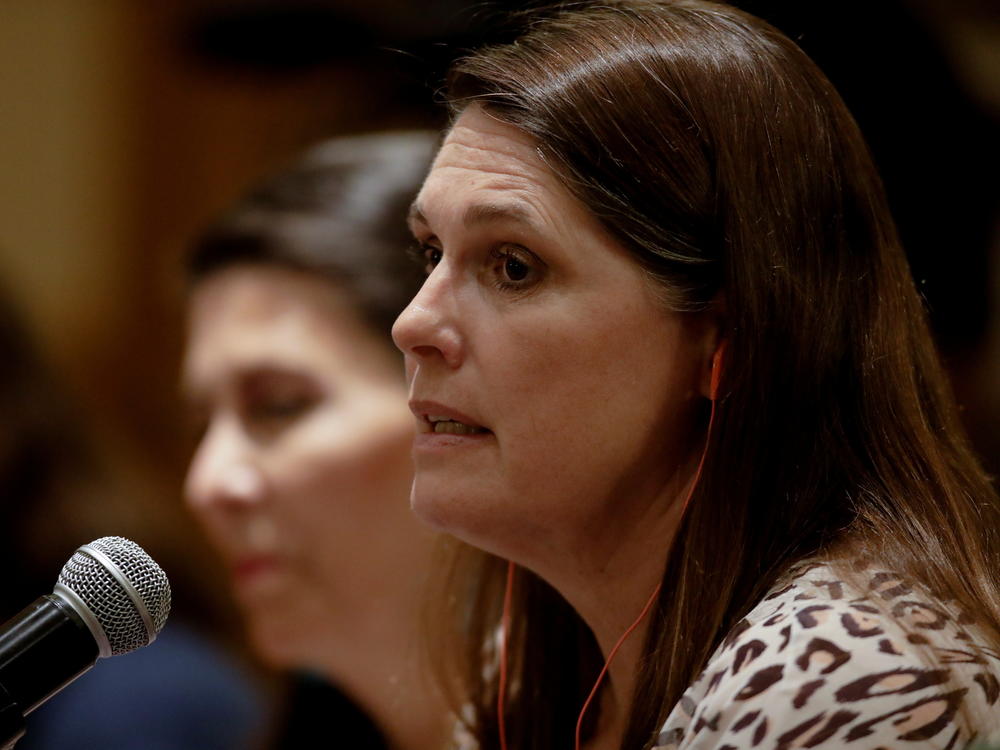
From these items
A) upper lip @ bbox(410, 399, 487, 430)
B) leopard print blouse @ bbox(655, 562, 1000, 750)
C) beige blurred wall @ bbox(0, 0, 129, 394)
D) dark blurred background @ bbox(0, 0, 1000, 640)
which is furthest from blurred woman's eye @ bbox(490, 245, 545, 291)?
beige blurred wall @ bbox(0, 0, 129, 394)

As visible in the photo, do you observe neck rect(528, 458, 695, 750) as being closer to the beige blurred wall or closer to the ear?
the ear

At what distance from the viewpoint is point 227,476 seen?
237 cm

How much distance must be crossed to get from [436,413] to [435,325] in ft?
0.34

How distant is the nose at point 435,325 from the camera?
146 cm

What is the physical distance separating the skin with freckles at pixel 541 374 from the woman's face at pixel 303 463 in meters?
0.86

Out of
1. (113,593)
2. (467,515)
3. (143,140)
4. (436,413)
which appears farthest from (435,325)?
(143,140)

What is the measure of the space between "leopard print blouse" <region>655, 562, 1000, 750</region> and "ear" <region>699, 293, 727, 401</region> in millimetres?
271

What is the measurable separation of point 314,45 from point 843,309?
115 inches

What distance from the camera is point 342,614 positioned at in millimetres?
2410

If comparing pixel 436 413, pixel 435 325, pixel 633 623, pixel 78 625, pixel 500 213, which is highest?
pixel 500 213

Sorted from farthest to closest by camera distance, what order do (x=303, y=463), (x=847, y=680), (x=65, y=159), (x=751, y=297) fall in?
1. (x=65, y=159)
2. (x=303, y=463)
3. (x=751, y=297)
4. (x=847, y=680)

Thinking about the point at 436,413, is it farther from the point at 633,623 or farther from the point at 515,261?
the point at 633,623

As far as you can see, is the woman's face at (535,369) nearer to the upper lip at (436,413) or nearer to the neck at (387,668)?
the upper lip at (436,413)

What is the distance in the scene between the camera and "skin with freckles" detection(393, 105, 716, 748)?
1426 millimetres
